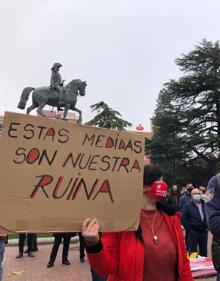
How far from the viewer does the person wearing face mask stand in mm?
8680

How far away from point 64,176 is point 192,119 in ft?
131

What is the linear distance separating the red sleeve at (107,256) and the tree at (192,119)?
36.9 m

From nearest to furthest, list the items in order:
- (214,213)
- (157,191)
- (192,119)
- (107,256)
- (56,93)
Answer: (107,256) → (157,191) → (214,213) → (56,93) → (192,119)

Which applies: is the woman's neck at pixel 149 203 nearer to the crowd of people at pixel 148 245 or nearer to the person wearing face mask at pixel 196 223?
the crowd of people at pixel 148 245

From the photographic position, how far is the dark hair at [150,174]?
3.01m

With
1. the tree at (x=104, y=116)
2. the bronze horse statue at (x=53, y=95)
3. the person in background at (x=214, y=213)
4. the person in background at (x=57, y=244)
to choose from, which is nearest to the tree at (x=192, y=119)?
the tree at (x=104, y=116)

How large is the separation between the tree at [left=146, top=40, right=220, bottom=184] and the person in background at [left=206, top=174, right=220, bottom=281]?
36.2 metres

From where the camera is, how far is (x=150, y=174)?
3029mm

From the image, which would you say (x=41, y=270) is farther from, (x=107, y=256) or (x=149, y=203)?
(x=107, y=256)

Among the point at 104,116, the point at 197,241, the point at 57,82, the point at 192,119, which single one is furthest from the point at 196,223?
the point at 192,119

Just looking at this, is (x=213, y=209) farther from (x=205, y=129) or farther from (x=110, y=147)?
(x=205, y=129)

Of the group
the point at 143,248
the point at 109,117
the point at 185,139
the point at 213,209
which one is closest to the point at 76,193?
the point at 143,248

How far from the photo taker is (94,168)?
8.38ft

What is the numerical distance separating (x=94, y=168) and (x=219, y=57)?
1602 inches
